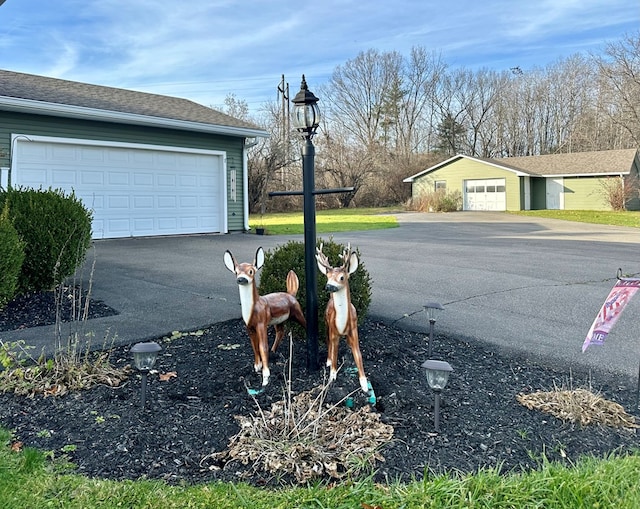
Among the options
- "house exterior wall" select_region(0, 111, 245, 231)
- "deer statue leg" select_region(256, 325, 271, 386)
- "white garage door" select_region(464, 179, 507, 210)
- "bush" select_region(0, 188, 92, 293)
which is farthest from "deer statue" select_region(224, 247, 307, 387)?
"white garage door" select_region(464, 179, 507, 210)

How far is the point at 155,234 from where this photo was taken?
12.8 meters

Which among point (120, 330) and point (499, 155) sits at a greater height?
point (499, 155)

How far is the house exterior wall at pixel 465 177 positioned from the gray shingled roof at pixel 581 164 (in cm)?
107

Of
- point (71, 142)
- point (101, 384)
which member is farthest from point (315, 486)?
point (71, 142)

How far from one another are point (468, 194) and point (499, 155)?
14.4 meters

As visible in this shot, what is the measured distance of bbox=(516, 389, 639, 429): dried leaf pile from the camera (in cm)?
290

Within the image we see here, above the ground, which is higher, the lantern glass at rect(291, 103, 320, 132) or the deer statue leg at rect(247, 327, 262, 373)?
the lantern glass at rect(291, 103, 320, 132)

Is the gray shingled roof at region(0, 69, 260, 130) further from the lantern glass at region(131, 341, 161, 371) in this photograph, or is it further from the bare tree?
the bare tree

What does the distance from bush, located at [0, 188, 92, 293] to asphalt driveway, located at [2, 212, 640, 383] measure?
56 centimetres

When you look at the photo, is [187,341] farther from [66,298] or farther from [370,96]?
[370,96]

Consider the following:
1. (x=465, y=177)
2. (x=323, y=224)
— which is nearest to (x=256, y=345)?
(x=323, y=224)

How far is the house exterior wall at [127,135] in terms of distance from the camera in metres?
10.5

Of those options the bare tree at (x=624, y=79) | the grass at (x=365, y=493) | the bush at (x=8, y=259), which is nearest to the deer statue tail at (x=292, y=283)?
the grass at (x=365, y=493)

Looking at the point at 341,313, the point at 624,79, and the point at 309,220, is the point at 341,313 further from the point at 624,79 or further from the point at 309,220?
the point at 624,79
